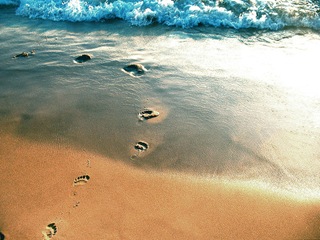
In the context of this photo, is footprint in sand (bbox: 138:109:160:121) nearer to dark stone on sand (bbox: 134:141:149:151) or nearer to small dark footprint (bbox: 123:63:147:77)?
dark stone on sand (bbox: 134:141:149:151)

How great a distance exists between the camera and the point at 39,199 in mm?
2699

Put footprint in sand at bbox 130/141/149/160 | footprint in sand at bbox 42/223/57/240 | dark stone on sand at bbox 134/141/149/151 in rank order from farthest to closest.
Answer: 1. dark stone on sand at bbox 134/141/149/151
2. footprint in sand at bbox 130/141/149/160
3. footprint in sand at bbox 42/223/57/240

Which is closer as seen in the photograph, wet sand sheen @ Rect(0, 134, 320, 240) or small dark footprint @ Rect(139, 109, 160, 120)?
wet sand sheen @ Rect(0, 134, 320, 240)

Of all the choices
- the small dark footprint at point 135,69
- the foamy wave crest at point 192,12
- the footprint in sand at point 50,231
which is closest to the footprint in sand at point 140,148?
the footprint in sand at point 50,231

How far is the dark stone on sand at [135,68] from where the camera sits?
15.5 ft

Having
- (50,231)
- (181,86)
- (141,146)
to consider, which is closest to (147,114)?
(141,146)

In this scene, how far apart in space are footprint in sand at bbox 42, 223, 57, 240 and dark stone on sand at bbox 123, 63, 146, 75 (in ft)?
9.29

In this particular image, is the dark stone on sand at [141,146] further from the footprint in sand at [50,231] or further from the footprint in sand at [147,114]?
the footprint in sand at [50,231]

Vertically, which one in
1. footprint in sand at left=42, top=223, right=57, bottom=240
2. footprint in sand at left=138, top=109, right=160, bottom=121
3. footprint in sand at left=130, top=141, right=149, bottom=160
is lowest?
footprint in sand at left=42, top=223, right=57, bottom=240

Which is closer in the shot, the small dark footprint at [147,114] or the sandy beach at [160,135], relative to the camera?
the sandy beach at [160,135]

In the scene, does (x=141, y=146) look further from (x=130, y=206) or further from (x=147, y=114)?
(x=130, y=206)

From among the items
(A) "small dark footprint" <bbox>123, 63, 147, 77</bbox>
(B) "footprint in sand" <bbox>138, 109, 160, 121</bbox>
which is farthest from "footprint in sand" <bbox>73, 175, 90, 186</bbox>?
(A) "small dark footprint" <bbox>123, 63, 147, 77</bbox>

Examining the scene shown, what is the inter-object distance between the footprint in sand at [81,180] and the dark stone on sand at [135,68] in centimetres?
225

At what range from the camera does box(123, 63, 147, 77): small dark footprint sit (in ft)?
15.4
